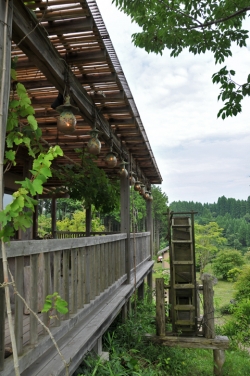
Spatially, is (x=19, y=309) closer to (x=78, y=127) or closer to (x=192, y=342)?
(x=78, y=127)

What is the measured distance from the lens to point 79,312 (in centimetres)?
358

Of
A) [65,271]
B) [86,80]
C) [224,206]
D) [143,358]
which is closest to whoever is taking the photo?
[65,271]

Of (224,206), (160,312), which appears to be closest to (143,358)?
(160,312)

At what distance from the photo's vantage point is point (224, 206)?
272ft

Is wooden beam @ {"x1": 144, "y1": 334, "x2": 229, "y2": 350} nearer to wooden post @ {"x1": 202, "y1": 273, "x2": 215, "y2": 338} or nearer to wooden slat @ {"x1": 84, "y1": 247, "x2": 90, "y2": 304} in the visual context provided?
wooden post @ {"x1": 202, "y1": 273, "x2": 215, "y2": 338}

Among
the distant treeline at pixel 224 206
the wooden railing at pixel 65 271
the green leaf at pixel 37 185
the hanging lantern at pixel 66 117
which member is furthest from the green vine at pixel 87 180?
the distant treeline at pixel 224 206

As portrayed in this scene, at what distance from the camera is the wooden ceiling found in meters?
2.60

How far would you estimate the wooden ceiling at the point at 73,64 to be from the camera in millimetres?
2600

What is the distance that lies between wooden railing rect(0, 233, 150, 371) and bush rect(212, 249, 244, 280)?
2246 centimetres

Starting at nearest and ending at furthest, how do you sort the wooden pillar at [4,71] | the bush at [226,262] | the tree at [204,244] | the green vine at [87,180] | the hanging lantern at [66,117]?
the wooden pillar at [4,71], the hanging lantern at [66,117], the green vine at [87,180], the bush at [226,262], the tree at [204,244]

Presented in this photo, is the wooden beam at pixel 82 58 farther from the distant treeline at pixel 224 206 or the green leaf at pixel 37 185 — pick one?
the distant treeline at pixel 224 206

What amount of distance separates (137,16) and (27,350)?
3864mm

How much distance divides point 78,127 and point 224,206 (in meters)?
81.7

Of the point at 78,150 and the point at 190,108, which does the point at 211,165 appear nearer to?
the point at 190,108
